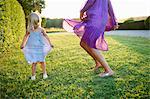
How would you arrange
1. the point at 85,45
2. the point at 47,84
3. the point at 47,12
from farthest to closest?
1. the point at 47,12
2. the point at 85,45
3. the point at 47,84

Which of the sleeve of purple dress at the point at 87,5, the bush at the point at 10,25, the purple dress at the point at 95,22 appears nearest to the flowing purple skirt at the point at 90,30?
the purple dress at the point at 95,22

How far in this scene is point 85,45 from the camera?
3.59m

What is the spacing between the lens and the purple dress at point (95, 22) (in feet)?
11.4

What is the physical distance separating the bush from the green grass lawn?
1.74ft

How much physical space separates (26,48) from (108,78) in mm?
811

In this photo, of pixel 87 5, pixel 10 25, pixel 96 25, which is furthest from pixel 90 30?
pixel 10 25

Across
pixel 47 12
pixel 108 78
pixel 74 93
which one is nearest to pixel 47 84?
pixel 74 93

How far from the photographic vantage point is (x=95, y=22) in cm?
346

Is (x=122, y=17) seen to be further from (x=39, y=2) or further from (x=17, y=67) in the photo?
(x=17, y=67)

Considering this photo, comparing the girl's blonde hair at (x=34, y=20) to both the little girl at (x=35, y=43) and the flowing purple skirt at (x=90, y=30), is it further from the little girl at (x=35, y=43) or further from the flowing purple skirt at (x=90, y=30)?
the flowing purple skirt at (x=90, y=30)

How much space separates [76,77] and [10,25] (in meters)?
2.17

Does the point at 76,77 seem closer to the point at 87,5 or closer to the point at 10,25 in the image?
the point at 87,5

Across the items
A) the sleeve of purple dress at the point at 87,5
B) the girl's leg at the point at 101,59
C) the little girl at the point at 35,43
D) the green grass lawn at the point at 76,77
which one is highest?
the sleeve of purple dress at the point at 87,5

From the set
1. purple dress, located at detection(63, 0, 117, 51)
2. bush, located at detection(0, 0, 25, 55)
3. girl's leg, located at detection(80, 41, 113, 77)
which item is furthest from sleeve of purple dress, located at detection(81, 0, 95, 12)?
bush, located at detection(0, 0, 25, 55)
